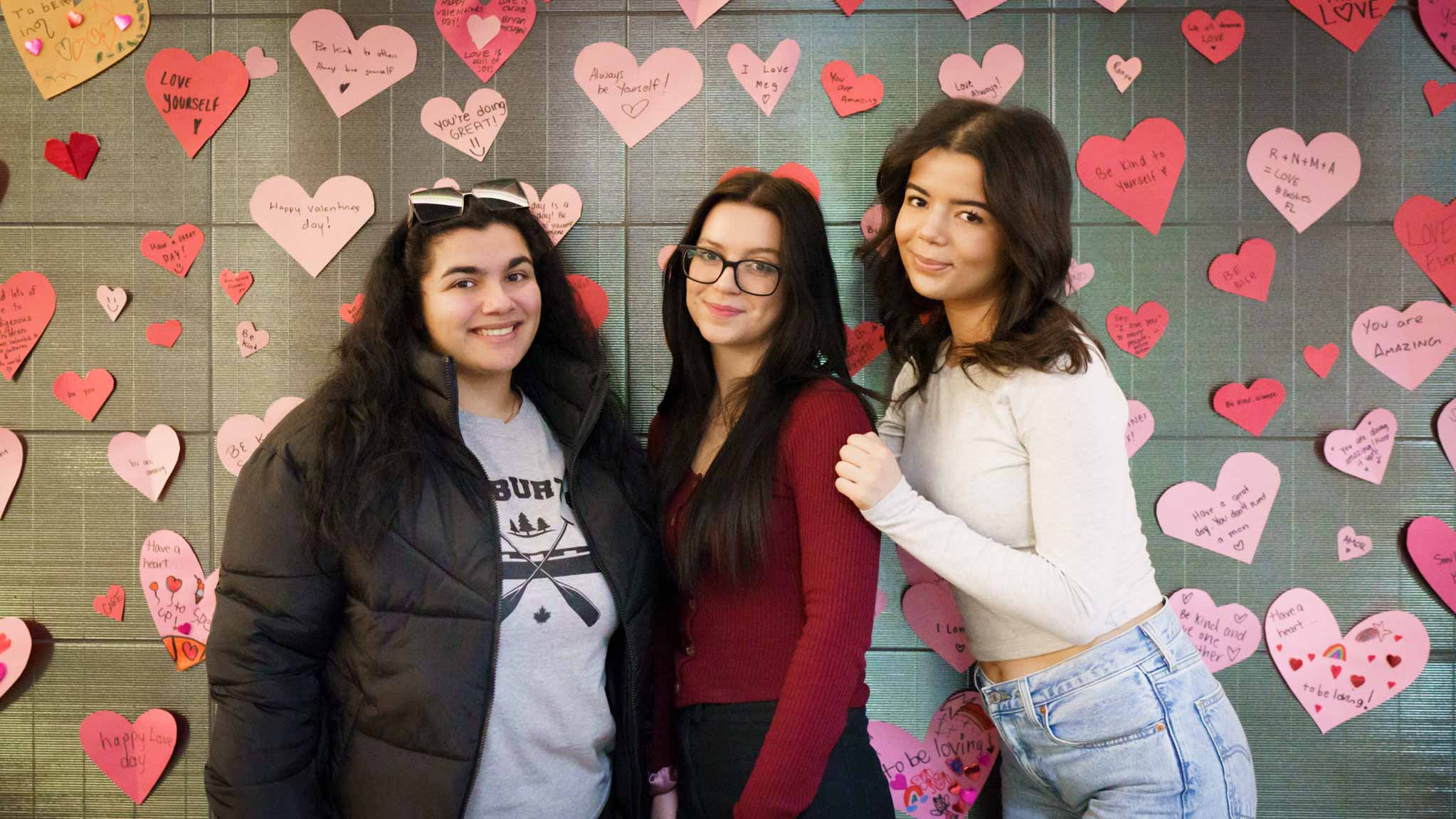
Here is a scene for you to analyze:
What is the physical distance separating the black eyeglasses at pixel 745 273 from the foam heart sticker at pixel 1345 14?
4.02 feet

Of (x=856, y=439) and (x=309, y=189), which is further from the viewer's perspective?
(x=309, y=189)

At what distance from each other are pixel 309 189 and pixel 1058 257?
141cm

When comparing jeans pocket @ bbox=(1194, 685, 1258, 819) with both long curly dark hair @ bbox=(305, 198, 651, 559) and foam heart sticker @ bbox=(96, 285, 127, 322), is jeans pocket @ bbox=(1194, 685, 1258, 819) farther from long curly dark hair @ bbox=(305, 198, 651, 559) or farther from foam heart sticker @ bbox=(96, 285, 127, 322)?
foam heart sticker @ bbox=(96, 285, 127, 322)

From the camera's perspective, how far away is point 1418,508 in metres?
1.76

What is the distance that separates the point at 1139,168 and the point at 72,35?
2126 millimetres

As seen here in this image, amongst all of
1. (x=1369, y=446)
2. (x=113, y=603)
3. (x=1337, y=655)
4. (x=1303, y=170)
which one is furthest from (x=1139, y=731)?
(x=113, y=603)

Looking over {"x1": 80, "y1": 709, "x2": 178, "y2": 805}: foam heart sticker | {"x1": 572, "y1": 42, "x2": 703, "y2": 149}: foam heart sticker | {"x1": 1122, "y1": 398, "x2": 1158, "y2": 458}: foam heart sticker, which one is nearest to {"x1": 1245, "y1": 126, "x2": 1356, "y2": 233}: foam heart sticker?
{"x1": 1122, "y1": 398, "x2": 1158, "y2": 458}: foam heart sticker

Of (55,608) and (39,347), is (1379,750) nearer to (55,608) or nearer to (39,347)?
(55,608)

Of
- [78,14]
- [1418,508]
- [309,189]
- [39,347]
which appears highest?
[78,14]

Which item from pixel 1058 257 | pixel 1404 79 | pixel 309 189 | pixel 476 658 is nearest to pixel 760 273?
pixel 1058 257

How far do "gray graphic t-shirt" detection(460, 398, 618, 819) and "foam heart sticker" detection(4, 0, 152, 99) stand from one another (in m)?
1.14

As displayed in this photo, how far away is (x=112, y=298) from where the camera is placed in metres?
1.78

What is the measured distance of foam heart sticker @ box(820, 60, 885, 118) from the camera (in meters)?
1.73

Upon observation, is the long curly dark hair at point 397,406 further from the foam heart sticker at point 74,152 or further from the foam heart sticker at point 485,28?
the foam heart sticker at point 74,152
